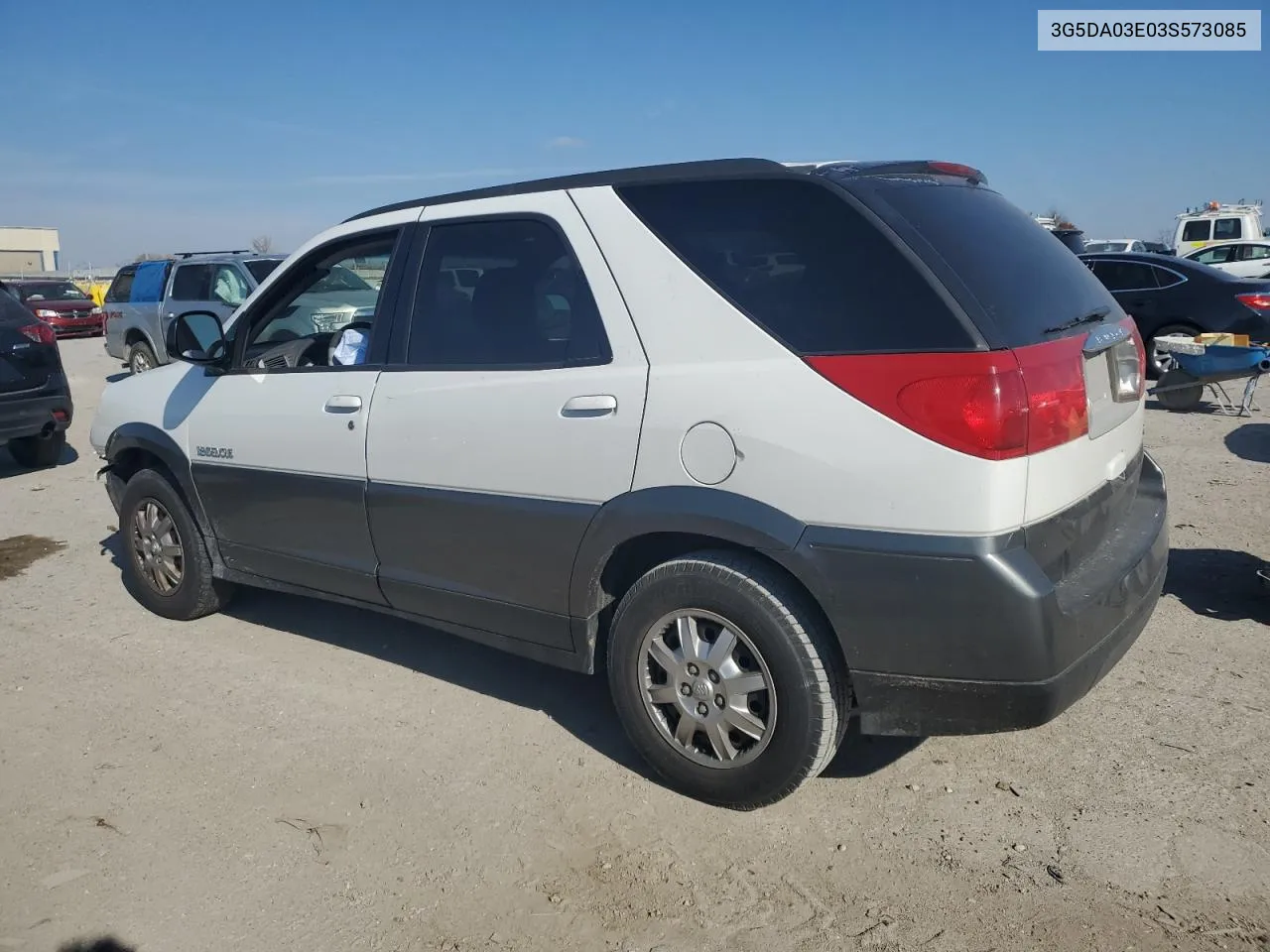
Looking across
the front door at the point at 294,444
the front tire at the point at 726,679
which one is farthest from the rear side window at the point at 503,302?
the front tire at the point at 726,679

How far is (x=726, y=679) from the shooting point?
309 centimetres

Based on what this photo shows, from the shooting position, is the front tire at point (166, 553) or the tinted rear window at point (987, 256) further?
the front tire at point (166, 553)

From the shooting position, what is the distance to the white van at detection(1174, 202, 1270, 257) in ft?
81.1

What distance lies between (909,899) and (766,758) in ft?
1.80

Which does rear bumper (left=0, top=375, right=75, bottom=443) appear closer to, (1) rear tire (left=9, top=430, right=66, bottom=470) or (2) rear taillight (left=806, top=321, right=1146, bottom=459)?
(1) rear tire (left=9, top=430, right=66, bottom=470)

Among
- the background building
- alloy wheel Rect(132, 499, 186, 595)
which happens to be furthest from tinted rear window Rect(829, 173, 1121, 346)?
the background building

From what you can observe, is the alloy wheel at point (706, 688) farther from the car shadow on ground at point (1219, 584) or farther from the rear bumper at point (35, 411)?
the rear bumper at point (35, 411)

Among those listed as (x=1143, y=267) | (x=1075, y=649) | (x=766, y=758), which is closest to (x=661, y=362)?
(x=766, y=758)

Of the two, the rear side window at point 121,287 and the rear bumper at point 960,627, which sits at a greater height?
the rear side window at point 121,287

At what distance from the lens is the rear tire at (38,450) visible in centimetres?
934

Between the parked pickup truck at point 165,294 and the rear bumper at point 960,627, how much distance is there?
11132mm

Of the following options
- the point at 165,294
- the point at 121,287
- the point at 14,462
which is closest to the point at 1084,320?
the point at 14,462

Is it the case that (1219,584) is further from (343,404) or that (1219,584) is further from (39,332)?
(39,332)

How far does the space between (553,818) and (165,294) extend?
13204 millimetres
